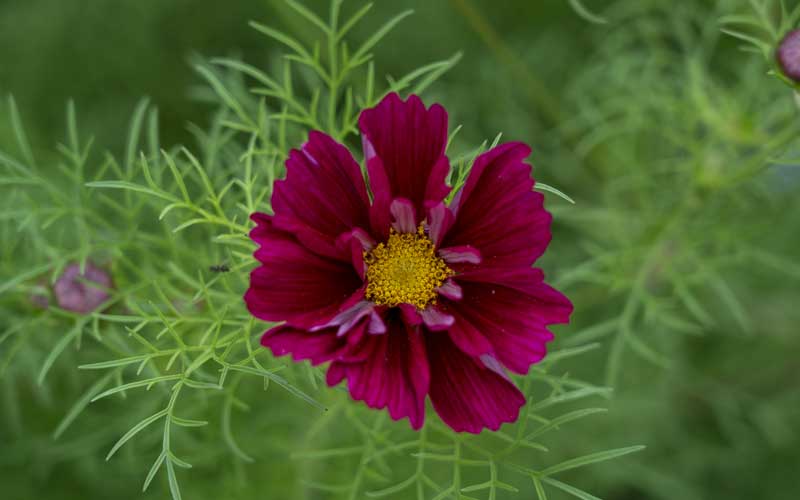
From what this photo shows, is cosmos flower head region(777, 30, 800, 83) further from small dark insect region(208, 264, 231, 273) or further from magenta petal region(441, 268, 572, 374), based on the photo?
small dark insect region(208, 264, 231, 273)

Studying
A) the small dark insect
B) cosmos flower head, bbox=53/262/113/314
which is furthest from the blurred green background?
the small dark insect

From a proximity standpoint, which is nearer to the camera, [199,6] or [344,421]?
[344,421]

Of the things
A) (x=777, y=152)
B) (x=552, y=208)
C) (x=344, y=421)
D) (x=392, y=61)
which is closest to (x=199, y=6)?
(x=392, y=61)

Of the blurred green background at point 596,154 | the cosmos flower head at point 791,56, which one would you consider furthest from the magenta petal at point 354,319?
the blurred green background at point 596,154

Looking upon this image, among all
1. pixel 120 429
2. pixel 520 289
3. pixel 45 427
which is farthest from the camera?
pixel 45 427

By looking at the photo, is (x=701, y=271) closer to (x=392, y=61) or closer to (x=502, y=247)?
(x=502, y=247)

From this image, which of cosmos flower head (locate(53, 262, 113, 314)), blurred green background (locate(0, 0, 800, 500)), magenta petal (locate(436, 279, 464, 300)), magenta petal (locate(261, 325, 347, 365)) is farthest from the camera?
blurred green background (locate(0, 0, 800, 500))
